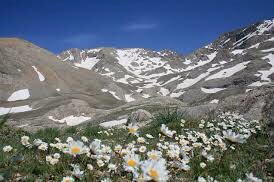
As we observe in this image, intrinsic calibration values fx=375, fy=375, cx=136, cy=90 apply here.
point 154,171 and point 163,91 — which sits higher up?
point 154,171

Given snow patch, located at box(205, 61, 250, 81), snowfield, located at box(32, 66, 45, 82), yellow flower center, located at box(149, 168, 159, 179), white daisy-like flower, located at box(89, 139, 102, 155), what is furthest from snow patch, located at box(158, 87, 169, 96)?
yellow flower center, located at box(149, 168, 159, 179)

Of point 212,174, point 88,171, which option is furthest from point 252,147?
point 88,171

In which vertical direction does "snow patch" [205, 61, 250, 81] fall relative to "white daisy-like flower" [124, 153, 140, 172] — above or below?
below

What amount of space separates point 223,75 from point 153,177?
153281 mm

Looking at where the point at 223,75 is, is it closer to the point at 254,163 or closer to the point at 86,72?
the point at 86,72

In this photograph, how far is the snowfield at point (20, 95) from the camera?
323 feet

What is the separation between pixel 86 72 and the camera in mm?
146875

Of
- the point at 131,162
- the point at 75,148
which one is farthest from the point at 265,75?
the point at 131,162

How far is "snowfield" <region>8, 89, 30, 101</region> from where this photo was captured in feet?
323

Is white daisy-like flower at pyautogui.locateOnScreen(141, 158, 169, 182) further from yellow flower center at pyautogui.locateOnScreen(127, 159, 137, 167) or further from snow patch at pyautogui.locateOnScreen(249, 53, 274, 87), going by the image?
snow patch at pyautogui.locateOnScreen(249, 53, 274, 87)

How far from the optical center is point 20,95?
101000 millimetres

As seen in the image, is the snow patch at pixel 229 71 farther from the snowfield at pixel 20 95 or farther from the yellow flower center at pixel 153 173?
the yellow flower center at pixel 153 173

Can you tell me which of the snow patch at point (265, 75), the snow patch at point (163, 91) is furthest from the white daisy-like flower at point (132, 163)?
the snow patch at point (163, 91)

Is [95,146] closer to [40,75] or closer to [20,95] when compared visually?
[20,95]
